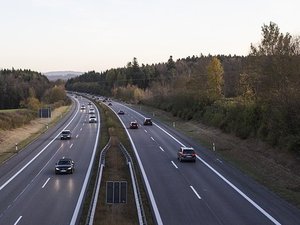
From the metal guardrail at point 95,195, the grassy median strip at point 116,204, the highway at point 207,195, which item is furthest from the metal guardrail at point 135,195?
the highway at point 207,195

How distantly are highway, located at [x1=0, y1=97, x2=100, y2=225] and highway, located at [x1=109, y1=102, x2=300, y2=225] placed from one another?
14.9ft

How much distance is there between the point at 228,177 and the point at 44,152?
22.0 metres

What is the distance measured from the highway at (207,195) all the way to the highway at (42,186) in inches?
179

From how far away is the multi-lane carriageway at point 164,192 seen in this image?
71.5ft

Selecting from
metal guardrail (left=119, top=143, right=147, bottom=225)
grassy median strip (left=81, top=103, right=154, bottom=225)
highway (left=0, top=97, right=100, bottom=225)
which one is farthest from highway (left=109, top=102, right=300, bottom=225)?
highway (left=0, top=97, right=100, bottom=225)

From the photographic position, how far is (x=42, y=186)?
99.0 feet

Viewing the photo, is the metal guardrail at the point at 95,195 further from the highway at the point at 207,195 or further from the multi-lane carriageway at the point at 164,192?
the highway at the point at 207,195

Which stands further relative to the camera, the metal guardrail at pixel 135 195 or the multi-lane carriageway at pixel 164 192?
the multi-lane carriageway at pixel 164 192

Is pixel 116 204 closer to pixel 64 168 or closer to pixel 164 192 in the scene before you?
pixel 164 192

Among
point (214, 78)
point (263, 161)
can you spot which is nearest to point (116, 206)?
point (263, 161)

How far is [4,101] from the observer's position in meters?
183

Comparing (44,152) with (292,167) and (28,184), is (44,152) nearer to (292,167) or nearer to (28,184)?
(28,184)

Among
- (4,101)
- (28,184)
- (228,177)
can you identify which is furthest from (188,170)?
(4,101)

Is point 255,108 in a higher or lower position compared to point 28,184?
higher
